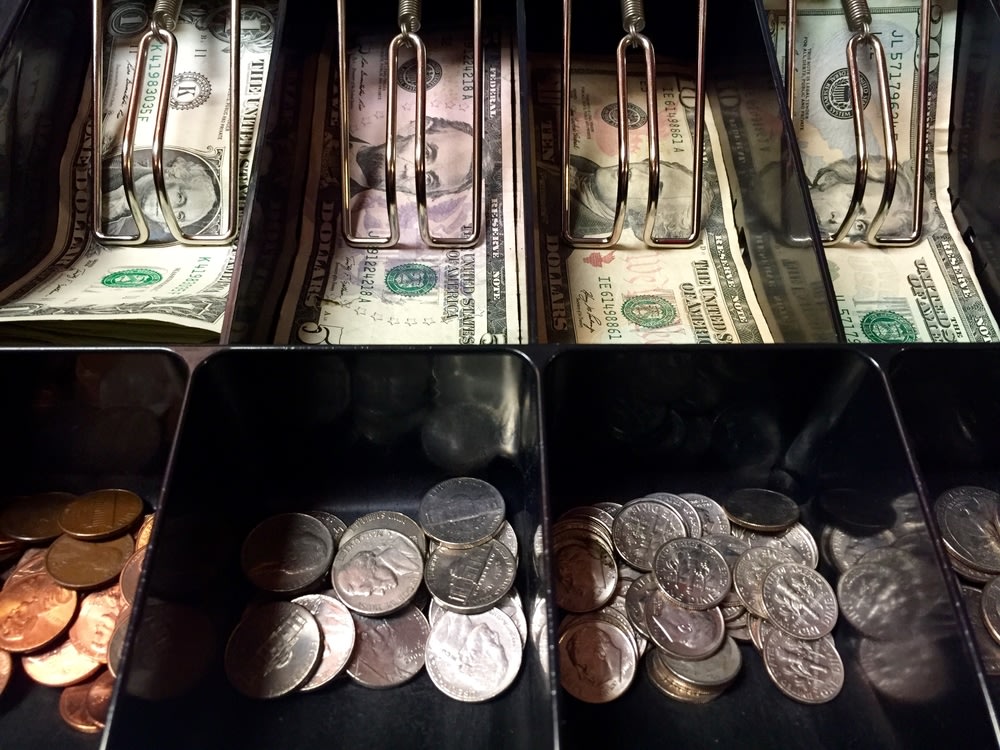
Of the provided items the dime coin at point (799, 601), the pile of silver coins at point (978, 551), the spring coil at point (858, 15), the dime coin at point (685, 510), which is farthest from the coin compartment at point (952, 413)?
the spring coil at point (858, 15)

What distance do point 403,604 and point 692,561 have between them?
314 millimetres

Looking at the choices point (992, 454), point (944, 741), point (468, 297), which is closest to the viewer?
point (944, 741)

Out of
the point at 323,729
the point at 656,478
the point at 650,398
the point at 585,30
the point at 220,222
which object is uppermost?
the point at 585,30

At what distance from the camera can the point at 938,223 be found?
1070 mm

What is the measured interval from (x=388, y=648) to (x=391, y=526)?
13cm

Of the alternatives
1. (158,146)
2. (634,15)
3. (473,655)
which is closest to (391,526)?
(473,655)

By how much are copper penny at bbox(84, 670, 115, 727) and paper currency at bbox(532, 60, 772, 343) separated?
2.02ft

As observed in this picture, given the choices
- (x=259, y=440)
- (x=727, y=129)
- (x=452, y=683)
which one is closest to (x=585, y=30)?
(x=727, y=129)

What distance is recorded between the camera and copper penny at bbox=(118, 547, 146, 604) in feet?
2.42

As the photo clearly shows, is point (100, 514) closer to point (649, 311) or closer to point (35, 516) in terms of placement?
point (35, 516)

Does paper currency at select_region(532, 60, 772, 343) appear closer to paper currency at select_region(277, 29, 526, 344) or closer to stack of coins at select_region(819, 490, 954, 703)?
paper currency at select_region(277, 29, 526, 344)

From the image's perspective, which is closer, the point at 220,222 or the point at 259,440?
the point at 259,440

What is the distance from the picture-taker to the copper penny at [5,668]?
0.70m

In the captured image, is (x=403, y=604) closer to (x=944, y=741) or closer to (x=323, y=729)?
(x=323, y=729)
